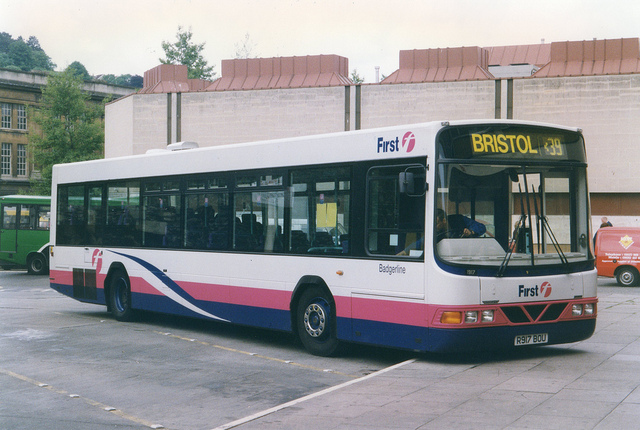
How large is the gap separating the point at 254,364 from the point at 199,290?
9.84 ft

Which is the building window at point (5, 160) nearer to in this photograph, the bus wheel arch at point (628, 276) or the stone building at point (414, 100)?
the stone building at point (414, 100)

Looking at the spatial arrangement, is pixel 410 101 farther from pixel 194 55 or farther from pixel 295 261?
pixel 194 55

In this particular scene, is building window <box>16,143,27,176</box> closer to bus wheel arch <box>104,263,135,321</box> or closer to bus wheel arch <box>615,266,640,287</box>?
bus wheel arch <box>615,266,640,287</box>

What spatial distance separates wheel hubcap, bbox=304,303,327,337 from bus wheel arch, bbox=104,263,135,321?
523cm

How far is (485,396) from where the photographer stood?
734 centimetres

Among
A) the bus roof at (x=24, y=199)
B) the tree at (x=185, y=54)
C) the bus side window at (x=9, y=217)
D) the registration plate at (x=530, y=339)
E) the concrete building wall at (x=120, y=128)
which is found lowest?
the registration plate at (x=530, y=339)

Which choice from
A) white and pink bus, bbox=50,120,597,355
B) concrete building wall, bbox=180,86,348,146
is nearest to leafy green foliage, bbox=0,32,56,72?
concrete building wall, bbox=180,86,348,146

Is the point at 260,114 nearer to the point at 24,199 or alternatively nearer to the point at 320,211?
the point at 24,199

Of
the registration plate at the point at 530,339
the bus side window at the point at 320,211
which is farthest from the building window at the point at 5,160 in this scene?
the registration plate at the point at 530,339

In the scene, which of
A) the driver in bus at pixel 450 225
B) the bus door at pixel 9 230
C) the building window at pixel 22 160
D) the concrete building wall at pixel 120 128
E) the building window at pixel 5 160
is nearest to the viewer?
the driver in bus at pixel 450 225

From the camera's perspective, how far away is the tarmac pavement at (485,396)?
21.2 ft

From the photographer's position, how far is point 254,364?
10.0 metres

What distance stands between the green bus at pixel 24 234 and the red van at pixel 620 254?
1998cm

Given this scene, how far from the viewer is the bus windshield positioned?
8852 mm
